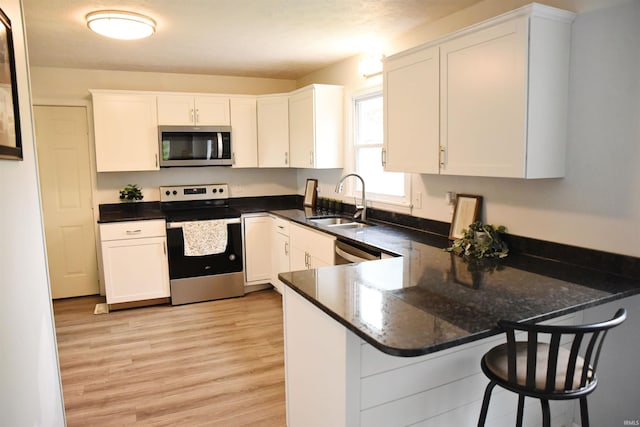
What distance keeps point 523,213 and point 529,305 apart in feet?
3.07

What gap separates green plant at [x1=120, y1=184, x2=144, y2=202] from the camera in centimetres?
459

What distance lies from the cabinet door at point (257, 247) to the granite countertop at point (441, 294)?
7.88 ft

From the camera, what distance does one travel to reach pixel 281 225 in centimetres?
434

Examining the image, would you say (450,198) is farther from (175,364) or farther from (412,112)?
(175,364)

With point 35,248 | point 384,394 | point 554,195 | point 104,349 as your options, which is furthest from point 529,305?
point 104,349

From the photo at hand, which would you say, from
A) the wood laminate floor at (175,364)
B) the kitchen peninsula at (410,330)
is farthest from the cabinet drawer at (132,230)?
the kitchen peninsula at (410,330)

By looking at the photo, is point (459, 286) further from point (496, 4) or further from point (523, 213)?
point (496, 4)

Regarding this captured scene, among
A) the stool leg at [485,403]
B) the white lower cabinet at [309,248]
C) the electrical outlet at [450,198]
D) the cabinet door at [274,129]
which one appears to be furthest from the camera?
the cabinet door at [274,129]

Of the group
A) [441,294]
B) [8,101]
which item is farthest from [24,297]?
[441,294]

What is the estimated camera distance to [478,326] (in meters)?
1.42

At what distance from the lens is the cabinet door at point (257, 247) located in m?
4.57

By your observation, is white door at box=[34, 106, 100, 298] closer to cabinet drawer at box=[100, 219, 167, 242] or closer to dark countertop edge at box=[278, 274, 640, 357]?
cabinet drawer at box=[100, 219, 167, 242]

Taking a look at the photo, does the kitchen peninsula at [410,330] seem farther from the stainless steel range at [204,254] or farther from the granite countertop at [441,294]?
the stainless steel range at [204,254]

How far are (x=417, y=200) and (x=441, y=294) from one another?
158 centimetres
